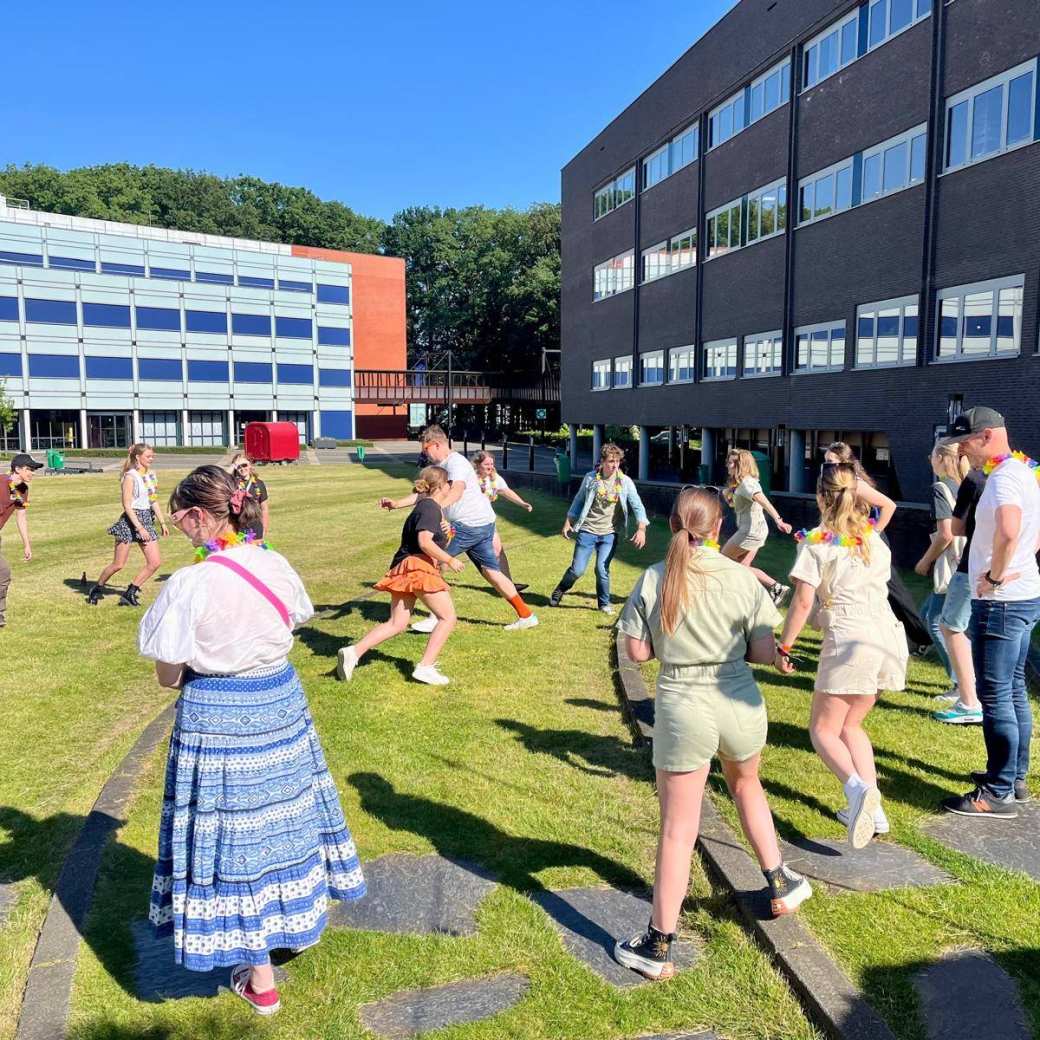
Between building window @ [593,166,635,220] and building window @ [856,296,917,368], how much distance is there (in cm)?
1577

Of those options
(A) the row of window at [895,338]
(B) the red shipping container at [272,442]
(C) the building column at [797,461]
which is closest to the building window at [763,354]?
(A) the row of window at [895,338]

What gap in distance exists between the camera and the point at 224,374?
69688 mm

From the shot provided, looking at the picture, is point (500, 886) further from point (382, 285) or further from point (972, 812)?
point (382, 285)

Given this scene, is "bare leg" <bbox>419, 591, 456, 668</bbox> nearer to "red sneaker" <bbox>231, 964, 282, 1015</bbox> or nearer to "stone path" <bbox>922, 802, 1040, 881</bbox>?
"stone path" <bbox>922, 802, 1040, 881</bbox>

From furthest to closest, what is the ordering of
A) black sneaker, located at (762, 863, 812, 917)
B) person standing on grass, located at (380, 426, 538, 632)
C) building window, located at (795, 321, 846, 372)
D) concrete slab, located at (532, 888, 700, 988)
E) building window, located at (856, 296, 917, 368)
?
1. building window, located at (795, 321, 846, 372)
2. building window, located at (856, 296, 917, 368)
3. person standing on grass, located at (380, 426, 538, 632)
4. black sneaker, located at (762, 863, 812, 917)
5. concrete slab, located at (532, 888, 700, 988)

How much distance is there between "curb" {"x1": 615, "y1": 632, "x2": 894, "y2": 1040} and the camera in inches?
127

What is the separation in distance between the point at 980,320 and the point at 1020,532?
15.1 metres

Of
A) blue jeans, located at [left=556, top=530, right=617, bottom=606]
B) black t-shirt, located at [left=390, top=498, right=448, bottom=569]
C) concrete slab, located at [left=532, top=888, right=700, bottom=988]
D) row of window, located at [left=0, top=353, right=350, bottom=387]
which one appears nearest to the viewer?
concrete slab, located at [left=532, top=888, right=700, bottom=988]

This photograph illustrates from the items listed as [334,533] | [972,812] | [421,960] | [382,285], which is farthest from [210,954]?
[382,285]

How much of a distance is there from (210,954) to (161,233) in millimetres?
73061

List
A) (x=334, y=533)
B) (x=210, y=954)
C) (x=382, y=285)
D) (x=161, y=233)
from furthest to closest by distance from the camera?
(x=382, y=285) → (x=161, y=233) → (x=334, y=533) → (x=210, y=954)

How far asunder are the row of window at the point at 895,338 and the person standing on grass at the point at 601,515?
10847mm

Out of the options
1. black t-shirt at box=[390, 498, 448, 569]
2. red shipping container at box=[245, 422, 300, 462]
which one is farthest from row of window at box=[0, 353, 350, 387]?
black t-shirt at box=[390, 498, 448, 569]

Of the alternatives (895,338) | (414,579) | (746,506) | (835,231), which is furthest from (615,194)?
(414,579)
